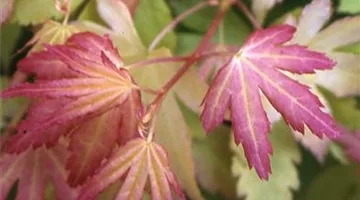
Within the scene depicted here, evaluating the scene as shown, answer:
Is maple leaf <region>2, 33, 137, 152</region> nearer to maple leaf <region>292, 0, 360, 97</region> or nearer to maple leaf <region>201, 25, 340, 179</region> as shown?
maple leaf <region>201, 25, 340, 179</region>

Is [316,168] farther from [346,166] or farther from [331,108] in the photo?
[331,108]

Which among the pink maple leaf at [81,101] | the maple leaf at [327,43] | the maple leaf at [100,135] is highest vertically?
the pink maple leaf at [81,101]

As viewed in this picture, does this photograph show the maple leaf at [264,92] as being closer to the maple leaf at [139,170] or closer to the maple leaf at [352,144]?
the maple leaf at [139,170]

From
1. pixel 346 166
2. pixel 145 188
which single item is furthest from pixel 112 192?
pixel 346 166

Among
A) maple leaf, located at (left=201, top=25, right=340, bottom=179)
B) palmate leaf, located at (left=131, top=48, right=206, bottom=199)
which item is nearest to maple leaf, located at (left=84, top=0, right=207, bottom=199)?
palmate leaf, located at (left=131, top=48, right=206, bottom=199)

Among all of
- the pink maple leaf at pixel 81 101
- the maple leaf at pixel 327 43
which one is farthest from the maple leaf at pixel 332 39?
the pink maple leaf at pixel 81 101

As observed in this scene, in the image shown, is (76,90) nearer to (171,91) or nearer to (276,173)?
(171,91)
